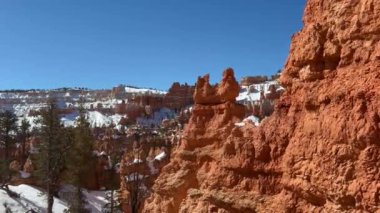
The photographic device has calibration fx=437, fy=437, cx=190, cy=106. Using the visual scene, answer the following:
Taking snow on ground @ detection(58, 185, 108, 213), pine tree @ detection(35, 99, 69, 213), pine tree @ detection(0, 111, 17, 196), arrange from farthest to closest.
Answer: snow on ground @ detection(58, 185, 108, 213) → pine tree @ detection(0, 111, 17, 196) → pine tree @ detection(35, 99, 69, 213)

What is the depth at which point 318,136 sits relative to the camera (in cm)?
804

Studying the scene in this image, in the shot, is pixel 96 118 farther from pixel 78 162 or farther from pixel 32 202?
pixel 78 162

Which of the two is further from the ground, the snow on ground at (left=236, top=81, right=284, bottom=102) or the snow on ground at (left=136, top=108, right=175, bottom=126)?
the snow on ground at (left=236, top=81, right=284, bottom=102)

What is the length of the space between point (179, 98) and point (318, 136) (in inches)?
4648

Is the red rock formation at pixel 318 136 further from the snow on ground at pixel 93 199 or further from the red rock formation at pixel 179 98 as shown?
the red rock formation at pixel 179 98

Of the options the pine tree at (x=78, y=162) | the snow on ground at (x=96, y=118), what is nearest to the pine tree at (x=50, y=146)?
the pine tree at (x=78, y=162)

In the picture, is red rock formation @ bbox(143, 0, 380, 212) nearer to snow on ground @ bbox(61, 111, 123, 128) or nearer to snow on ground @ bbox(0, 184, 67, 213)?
snow on ground @ bbox(0, 184, 67, 213)

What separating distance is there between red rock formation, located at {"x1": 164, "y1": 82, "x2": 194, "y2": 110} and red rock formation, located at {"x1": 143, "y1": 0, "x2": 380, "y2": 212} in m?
112

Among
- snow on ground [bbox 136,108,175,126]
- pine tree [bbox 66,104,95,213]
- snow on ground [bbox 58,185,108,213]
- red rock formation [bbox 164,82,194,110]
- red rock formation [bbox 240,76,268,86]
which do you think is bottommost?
snow on ground [bbox 58,185,108,213]

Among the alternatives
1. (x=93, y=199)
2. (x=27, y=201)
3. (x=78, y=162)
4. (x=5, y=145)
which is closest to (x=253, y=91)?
(x=5, y=145)

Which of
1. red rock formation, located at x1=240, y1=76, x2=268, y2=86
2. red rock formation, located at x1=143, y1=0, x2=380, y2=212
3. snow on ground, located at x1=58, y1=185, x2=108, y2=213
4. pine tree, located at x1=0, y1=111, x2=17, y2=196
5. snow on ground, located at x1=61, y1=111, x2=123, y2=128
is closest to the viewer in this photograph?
red rock formation, located at x1=143, y1=0, x2=380, y2=212

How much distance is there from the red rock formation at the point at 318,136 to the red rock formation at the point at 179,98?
112 metres

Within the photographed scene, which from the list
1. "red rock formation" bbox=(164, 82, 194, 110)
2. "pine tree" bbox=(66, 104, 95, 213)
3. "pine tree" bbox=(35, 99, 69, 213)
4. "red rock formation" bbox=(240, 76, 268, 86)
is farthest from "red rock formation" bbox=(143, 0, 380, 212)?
"red rock formation" bbox=(240, 76, 268, 86)

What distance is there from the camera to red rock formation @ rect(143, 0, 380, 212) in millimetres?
7117
